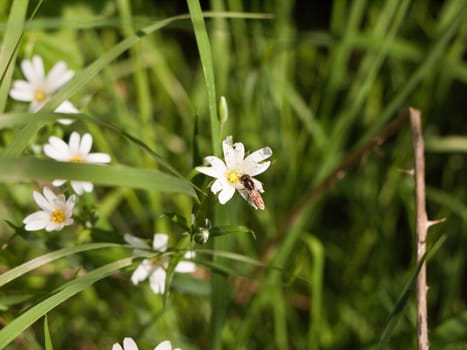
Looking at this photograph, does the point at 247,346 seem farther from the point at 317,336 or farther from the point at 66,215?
the point at 66,215

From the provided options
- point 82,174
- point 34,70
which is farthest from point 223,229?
point 34,70

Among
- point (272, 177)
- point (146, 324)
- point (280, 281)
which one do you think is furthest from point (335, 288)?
point (146, 324)

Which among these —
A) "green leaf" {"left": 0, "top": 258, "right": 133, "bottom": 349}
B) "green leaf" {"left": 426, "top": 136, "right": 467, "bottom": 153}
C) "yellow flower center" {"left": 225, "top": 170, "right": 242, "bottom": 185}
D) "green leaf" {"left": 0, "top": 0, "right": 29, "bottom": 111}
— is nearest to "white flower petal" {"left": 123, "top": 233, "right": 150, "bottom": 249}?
"green leaf" {"left": 0, "top": 258, "right": 133, "bottom": 349}

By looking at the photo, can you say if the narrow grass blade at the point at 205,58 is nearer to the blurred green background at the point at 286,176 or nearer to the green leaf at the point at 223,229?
the green leaf at the point at 223,229

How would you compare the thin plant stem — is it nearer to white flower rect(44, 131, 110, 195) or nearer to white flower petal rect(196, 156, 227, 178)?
white flower petal rect(196, 156, 227, 178)

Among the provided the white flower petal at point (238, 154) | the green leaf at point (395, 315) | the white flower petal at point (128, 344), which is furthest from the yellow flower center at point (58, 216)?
the green leaf at point (395, 315)

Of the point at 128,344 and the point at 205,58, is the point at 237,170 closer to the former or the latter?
the point at 205,58

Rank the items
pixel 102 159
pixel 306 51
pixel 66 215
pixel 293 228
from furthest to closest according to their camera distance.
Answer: pixel 306 51, pixel 293 228, pixel 102 159, pixel 66 215
